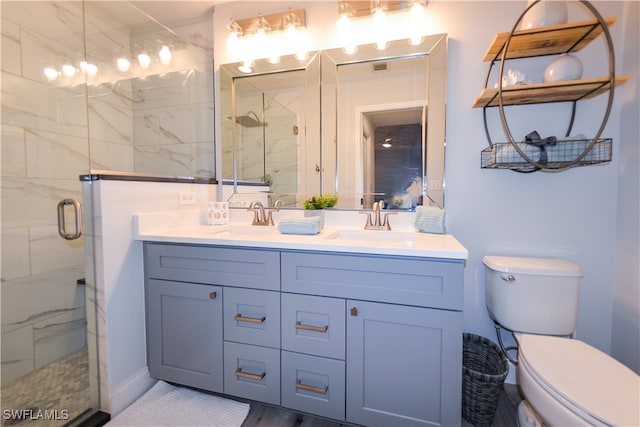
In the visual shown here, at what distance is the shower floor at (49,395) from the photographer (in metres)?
1.31

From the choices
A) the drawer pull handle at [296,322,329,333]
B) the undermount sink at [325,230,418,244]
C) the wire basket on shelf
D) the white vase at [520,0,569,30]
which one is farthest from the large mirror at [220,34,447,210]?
the drawer pull handle at [296,322,329,333]

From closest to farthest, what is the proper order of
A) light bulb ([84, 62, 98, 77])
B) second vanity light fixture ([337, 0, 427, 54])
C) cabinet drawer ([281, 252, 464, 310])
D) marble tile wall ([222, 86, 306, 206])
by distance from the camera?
cabinet drawer ([281, 252, 464, 310]) → second vanity light fixture ([337, 0, 427, 54]) → marble tile wall ([222, 86, 306, 206]) → light bulb ([84, 62, 98, 77])

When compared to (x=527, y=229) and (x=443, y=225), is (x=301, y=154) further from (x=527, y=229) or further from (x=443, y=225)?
(x=527, y=229)

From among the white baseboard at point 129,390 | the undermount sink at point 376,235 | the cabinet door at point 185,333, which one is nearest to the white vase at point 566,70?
the undermount sink at point 376,235

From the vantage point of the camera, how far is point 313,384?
4.14 feet

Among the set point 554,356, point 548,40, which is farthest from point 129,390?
point 548,40

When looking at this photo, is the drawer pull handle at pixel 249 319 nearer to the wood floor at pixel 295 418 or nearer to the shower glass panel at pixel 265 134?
the wood floor at pixel 295 418

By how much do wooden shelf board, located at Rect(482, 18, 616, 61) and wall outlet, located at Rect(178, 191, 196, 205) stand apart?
1.85 m

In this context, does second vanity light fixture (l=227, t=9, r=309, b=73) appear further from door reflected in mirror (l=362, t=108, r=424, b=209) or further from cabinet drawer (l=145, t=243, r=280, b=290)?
cabinet drawer (l=145, t=243, r=280, b=290)

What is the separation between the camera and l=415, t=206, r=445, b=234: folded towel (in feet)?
4.87

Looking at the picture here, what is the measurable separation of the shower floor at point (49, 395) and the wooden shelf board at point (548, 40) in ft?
8.54

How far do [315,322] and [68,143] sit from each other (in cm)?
193

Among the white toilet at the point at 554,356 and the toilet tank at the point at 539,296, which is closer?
the white toilet at the point at 554,356

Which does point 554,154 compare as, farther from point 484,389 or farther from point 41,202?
point 41,202
